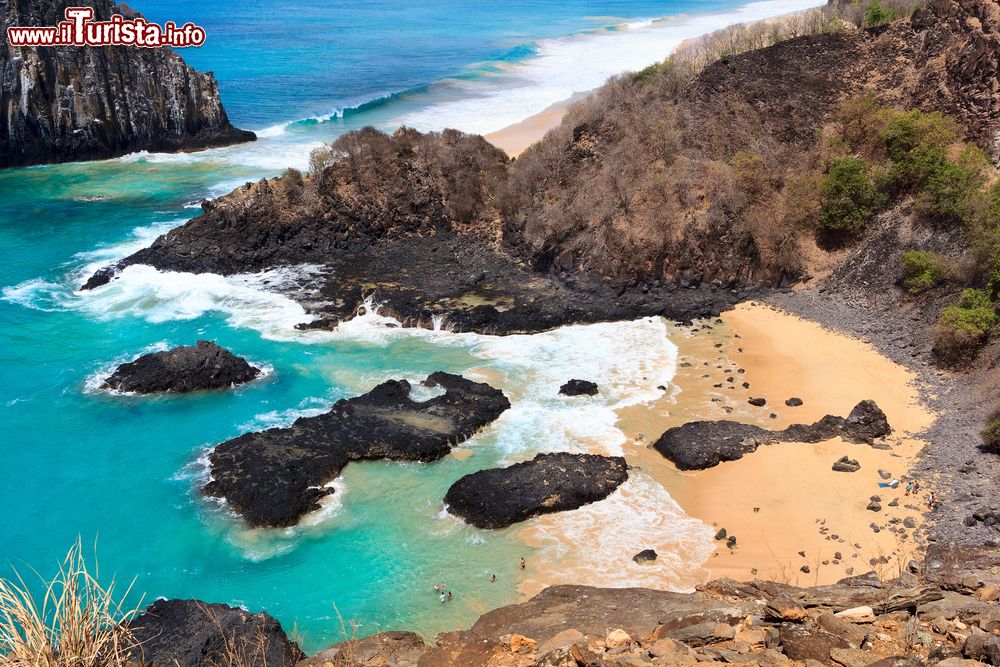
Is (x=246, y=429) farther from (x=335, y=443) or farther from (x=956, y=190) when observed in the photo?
(x=956, y=190)

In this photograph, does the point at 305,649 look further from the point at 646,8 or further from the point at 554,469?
the point at 646,8

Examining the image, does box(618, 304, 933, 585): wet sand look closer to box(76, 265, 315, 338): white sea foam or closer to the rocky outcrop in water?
the rocky outcrop in water

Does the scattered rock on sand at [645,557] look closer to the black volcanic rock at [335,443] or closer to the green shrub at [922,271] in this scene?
the black volcanic rock at [335,443]

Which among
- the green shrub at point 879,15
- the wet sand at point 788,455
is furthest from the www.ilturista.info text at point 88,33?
the wet sand at point 788,455

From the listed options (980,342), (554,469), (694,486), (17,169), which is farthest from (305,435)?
(17,169)

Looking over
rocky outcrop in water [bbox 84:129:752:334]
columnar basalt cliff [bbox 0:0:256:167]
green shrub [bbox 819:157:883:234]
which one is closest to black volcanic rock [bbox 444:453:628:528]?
rocky outcrop in water [bbox 84:129:752:334]
